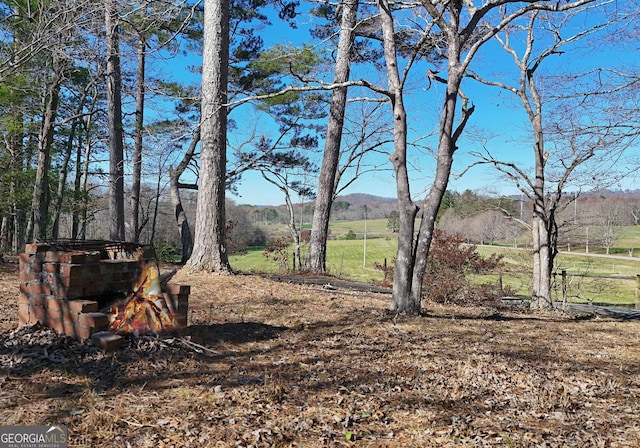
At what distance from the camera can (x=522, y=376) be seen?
3000mm

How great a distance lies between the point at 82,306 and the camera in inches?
115

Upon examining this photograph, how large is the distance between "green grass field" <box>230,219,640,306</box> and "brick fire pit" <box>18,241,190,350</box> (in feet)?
27.4

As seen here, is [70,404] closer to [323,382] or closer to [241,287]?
[323,382]

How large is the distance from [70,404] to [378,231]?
41.0m

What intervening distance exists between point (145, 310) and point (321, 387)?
1.56m

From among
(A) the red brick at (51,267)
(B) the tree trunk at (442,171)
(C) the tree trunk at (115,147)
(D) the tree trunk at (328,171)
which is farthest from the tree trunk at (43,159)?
(B) the tree trunk at (442,171)

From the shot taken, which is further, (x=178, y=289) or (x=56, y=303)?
(x=178, y=289)

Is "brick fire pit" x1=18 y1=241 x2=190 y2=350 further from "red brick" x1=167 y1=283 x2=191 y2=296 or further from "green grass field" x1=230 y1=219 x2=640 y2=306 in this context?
"green grass field" x1=230 y1=219 x2=640 y2=306

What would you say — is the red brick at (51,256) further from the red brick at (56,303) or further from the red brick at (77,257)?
the red brick at (56,303)

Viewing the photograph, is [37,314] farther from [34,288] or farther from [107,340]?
[107,340]

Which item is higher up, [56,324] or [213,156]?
[213,156]

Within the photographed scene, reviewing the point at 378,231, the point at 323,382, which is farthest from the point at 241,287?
the point at 378,231

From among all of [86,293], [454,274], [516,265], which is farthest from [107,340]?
[516,265]

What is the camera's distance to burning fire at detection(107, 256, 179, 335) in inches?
124
